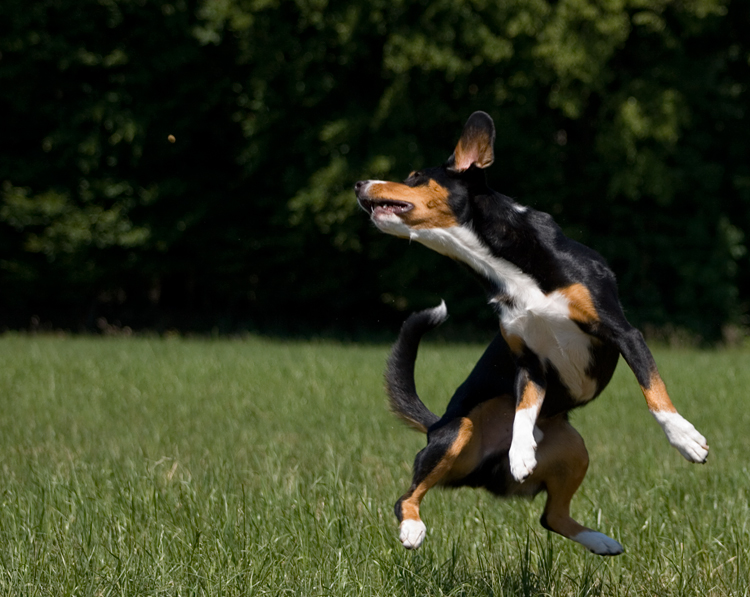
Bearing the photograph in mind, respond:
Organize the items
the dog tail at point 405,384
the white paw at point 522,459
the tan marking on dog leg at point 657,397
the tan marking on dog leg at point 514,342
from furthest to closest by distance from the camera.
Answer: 1. the dog tail at point 405,384
2. the tan marking on dog leg at point 514,342
3. the white paw at point 522,459
4. the tan marking on dog leg at point 657,397

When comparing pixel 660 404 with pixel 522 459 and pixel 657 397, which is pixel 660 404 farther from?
pixel 522 459

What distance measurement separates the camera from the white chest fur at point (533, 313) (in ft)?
11.9

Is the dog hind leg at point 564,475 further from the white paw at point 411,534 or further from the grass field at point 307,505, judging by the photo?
the white paw at point 411,534

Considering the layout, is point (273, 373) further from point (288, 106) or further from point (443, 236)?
point (288, 106)

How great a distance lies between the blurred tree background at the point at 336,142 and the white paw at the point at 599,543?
14087 millimetres

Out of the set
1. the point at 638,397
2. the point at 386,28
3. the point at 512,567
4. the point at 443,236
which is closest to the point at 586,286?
the point at 443,236

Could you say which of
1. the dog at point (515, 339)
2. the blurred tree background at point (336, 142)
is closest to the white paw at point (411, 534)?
the dog at point (515, 339)

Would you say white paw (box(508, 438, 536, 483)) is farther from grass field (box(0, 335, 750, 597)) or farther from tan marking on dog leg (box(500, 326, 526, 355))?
grass field (box(0, 335, 750, 597))

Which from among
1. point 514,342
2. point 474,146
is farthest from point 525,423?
point 474,146

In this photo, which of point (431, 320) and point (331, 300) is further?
point (331, 300)

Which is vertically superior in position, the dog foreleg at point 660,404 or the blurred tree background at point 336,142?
the dog foreleg at point 660,404

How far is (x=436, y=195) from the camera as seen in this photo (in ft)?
12.6

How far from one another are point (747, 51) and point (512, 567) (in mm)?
18342

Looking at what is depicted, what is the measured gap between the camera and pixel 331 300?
21.1m
